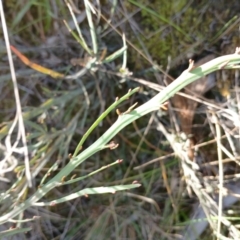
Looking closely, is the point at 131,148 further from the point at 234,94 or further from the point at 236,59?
the point at 236,59

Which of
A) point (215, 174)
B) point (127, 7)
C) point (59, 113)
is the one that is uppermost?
point (127, 7)

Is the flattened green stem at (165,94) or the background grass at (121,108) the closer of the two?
the flattened green stem at (165,94)

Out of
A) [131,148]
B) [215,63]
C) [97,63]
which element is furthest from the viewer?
[131,148]

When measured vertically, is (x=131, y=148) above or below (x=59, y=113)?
below

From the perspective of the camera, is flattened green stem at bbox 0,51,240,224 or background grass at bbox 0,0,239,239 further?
background grass at bbox 0,0,239,239

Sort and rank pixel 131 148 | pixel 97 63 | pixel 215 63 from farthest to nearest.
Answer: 1. pixel 131 148
2. pixel 97 63
3. pixel 215 63

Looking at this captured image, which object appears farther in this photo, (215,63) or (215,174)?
(215,174)

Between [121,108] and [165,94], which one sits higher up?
[165,94]

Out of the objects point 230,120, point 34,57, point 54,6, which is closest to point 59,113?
point 34,57
